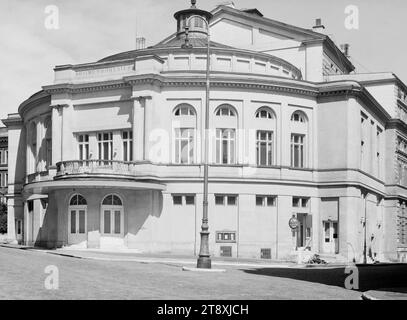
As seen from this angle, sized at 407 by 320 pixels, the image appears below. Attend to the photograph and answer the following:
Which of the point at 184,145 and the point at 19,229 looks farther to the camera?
the point at 19,229

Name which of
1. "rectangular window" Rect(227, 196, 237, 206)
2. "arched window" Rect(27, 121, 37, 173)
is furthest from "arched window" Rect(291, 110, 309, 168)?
"arched window" Rect(27, 121, 37, 173)

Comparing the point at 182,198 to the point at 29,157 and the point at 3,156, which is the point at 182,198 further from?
the point at 3,156

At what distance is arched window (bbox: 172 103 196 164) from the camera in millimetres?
48188

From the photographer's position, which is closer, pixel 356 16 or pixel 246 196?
pixel 356 16

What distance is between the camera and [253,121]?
4875 centimetres

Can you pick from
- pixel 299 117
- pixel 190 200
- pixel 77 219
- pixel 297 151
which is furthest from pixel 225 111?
pixel 77 219

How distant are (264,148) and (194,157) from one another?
5.17 meters

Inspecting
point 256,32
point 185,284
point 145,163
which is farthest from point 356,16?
point 256,32

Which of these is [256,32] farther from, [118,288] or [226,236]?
[118,288]

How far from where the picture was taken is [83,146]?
5122cm

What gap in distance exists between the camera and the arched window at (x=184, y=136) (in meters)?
48.2

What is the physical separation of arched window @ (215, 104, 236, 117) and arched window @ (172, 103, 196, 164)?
171 centimetres

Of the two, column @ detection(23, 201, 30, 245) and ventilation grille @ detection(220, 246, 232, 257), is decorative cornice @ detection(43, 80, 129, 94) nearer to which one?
column @ detection(23, 201, 30, 245)

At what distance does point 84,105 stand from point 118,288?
31517 mm
